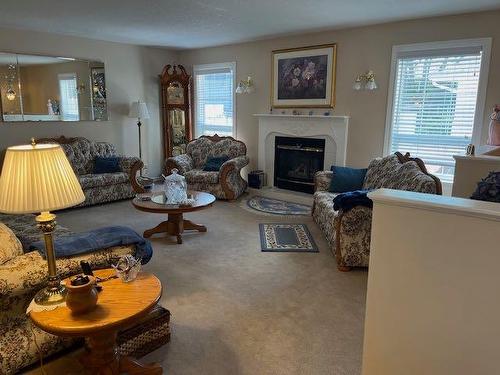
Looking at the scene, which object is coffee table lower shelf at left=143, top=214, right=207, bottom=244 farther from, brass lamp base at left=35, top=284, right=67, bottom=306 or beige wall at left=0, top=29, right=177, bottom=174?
beige wall at left=0, top=29, right=177, bottom=174

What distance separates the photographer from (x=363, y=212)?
317 cm

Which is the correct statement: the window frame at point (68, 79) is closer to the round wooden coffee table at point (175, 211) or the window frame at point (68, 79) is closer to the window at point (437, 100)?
the round wooden coffee table at point (175, 211)

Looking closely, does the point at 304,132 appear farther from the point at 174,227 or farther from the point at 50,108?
the point at 50,108

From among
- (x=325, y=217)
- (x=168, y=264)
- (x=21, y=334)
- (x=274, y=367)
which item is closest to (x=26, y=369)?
(x=21, y=334)

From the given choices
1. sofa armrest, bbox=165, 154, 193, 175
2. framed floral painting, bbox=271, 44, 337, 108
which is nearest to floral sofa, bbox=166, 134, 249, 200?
sofa armrest, bbox=165, 154, 193, 175

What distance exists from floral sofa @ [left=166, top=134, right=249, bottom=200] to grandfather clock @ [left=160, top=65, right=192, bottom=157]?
692 millimetres

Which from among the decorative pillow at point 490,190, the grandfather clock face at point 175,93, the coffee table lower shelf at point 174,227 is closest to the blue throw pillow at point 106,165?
the grandfather clock face at point 175,93

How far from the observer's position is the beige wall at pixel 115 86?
209 inches

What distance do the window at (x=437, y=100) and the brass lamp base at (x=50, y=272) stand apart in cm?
442

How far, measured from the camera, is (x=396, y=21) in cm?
461

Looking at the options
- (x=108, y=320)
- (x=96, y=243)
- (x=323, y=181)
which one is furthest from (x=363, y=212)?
(x=108, y=320)

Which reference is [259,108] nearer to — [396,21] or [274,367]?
[396,21]

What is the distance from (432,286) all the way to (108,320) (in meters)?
1.40

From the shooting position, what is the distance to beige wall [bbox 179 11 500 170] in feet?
13.6
